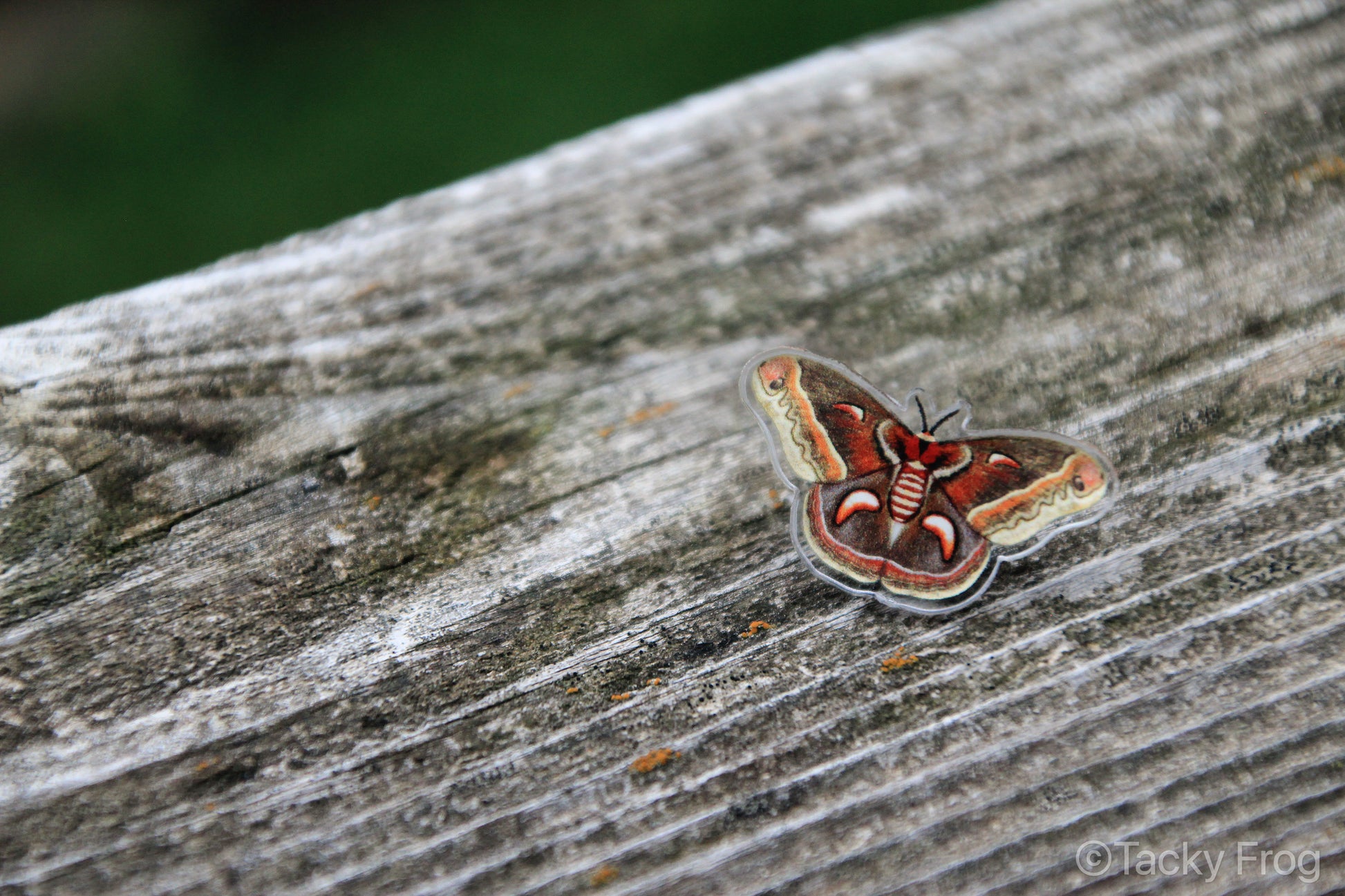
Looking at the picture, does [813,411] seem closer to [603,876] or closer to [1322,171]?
[603,876]

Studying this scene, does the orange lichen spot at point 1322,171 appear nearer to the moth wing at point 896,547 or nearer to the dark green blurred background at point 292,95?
the moth wing at point 896,547

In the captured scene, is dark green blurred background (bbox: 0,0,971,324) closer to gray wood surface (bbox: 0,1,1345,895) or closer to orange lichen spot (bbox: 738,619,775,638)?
gray wood surface (bbox: 0,1,1345,895)

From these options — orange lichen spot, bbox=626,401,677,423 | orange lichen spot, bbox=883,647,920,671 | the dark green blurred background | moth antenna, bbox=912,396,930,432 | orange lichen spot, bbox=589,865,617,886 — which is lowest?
orange lichen spot, bbox=589,865,617,886

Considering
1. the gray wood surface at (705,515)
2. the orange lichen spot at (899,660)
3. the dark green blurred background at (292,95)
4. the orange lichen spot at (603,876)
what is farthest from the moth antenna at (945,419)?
the dark green blurred background at (292,95)

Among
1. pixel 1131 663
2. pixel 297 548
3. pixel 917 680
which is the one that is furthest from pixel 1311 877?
pixel 297 548

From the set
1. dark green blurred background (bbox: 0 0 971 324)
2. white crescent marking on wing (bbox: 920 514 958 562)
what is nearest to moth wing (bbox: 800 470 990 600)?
white crescent marking on wing (bbox: 920 514 958 562)

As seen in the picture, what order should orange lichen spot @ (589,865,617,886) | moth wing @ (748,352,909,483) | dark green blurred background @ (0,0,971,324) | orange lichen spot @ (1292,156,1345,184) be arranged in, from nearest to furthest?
orange lichen spot @ (589,865,617,886)
moth wing @ (748,352,909,483)
orange lichen spot @ (1292,156,1345,184)
dark green blurred background @ (0,0,971,324)

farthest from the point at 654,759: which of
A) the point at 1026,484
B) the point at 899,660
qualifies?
the point at 1026,484
